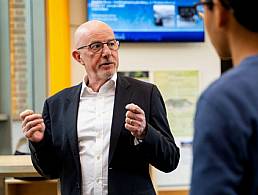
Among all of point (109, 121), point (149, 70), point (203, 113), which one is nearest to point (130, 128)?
point (109, 121)

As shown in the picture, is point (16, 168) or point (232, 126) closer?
point (232, 126)

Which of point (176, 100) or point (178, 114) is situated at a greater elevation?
point (176, 100)

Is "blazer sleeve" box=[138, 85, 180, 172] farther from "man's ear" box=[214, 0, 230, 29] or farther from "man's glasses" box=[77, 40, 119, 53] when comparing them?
"man's ear" box=[214, 0, 230, 29]

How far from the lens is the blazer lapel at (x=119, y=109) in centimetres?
188

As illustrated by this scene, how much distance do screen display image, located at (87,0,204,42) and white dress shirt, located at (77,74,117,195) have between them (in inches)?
77.7

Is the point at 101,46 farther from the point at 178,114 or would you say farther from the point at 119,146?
the point at 178,114

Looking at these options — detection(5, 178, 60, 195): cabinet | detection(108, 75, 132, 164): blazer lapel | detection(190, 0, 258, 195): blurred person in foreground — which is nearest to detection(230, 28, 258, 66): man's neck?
detection(190, 0, 258, 195): blurred person in foreground

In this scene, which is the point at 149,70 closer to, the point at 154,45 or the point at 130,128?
the point at 154,45

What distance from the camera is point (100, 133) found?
1.93m

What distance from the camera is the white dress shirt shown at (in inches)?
74.2

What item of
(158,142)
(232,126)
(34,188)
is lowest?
(34,188)

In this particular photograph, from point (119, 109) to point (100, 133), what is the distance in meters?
0.13

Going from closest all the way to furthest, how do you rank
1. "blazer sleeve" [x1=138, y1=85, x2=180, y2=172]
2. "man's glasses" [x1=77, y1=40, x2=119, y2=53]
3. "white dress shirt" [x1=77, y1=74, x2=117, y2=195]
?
"blazer sleeve" [x1=138, y1=85, x2=180, y2=172]
"white dress shirt" [x1=77, y1=74, x2=117, y2=195]
"man's glasses" [x1=77, y1=40, x2=119, y2=53]

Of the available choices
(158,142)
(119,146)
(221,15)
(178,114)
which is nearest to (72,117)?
(119,146)
